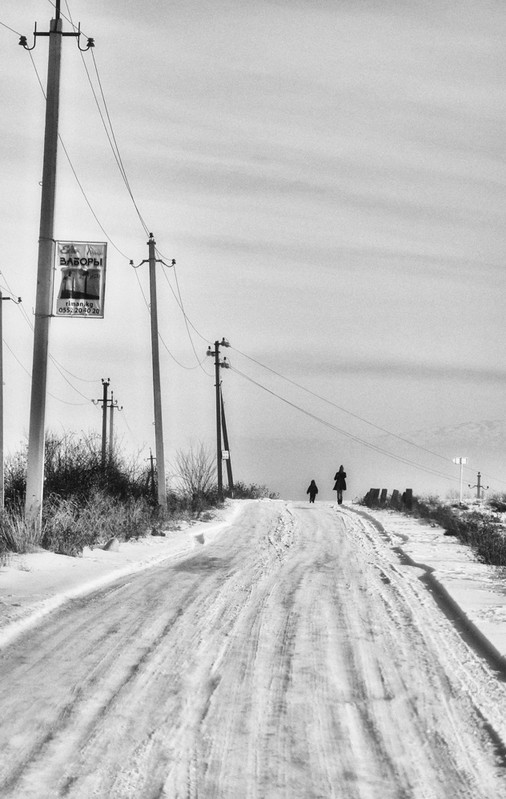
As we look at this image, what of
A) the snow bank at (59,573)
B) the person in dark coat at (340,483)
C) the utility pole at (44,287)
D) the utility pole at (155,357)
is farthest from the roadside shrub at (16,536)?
the person in dark coat at (340,483)

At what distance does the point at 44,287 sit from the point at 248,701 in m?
10.9

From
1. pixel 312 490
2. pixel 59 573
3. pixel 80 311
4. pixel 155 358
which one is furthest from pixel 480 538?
pixel 312 490

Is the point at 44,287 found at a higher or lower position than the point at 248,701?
higher

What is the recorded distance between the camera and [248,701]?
5.21 m

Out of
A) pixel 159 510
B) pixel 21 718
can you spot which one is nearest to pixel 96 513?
pixel 159 510

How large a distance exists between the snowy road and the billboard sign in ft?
20.2

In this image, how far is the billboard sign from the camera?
14258 mm

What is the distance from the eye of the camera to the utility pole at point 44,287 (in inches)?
570

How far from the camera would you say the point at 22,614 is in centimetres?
774

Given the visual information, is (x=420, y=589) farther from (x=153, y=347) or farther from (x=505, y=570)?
(x=153, y=347)

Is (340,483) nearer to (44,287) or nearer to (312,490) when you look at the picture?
(312,490)

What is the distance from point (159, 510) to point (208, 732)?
1913 cm

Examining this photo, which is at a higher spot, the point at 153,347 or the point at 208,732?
the point at 153,347

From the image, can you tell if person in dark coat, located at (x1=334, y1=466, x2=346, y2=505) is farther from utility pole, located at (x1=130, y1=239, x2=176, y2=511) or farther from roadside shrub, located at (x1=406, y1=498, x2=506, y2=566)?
utility pole, located at (x1=130, y1=239, x2=176, y2=511)
